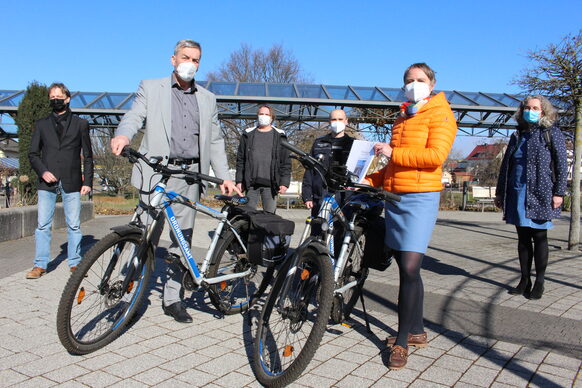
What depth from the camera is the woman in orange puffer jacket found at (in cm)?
324

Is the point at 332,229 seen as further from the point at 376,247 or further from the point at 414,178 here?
the point at 414,178

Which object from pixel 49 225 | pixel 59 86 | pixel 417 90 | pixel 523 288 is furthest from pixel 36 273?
pixel 523 288

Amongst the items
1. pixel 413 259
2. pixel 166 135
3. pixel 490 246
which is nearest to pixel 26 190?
pixel 166 135

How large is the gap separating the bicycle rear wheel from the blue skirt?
115 cm

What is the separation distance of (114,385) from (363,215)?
1.96 m

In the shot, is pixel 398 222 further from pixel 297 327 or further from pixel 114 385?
pixel 114 385

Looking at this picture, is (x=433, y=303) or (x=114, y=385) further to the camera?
(x=433, y=303)

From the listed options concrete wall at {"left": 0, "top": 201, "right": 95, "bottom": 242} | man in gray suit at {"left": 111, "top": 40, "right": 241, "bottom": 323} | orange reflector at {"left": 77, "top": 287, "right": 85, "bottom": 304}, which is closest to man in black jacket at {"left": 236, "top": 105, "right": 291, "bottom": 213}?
man in gray suit at {"left": 111, "top": 40, "right": 241, "bottom": 323}

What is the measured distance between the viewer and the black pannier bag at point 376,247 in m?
3.62

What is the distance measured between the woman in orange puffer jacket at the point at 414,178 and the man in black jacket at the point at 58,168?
3661mm

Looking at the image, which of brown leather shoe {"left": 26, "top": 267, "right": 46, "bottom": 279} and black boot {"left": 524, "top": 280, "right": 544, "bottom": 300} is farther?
brown leather shoe {"left": 26, "top": 267, "right": 46, "bottom": 279}

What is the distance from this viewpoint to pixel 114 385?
9.12 feet

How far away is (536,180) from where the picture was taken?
16.7ft

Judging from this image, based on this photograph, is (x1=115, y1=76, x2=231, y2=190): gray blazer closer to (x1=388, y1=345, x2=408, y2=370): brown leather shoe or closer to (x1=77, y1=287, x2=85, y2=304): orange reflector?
(x1=77, y1=287, x2=85, y2=304): orange reflector
